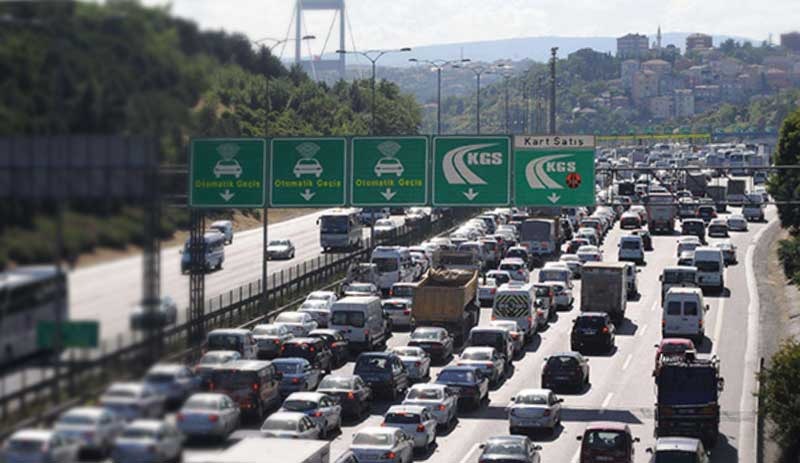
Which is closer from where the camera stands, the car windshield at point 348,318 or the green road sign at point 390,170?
the green road sign at point 390,170

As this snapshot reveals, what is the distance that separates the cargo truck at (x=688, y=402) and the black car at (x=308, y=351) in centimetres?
1173

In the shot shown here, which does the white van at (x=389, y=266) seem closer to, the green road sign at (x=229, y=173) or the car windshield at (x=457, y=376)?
the car windshield at (x=457, y=376)

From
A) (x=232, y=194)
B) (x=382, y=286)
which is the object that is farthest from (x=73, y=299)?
(x=382, y=286)

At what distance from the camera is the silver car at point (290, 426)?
3180 centimetres

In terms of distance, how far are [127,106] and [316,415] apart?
2581 cm

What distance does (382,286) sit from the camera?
65.1m

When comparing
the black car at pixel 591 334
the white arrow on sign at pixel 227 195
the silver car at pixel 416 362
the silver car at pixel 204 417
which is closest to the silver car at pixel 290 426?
the white arrow on sign at pixel 227 195

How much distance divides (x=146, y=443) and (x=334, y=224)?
68.9 m

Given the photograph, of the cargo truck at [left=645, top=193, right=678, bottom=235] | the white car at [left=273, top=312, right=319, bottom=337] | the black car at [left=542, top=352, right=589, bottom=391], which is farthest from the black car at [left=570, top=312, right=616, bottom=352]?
the cargo truck at [left=645, top=193, right=678, bottom=235]

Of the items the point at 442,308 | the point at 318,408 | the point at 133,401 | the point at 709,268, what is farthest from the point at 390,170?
the point at 133,401

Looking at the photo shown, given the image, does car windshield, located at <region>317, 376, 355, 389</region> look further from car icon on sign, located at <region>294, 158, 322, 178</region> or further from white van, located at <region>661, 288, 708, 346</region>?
white van, located at <region>661, 288, 708, 346</region>

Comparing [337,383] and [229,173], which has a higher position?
[229,173]

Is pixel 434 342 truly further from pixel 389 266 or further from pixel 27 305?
pixel 27 305

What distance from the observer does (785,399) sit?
32562mm
